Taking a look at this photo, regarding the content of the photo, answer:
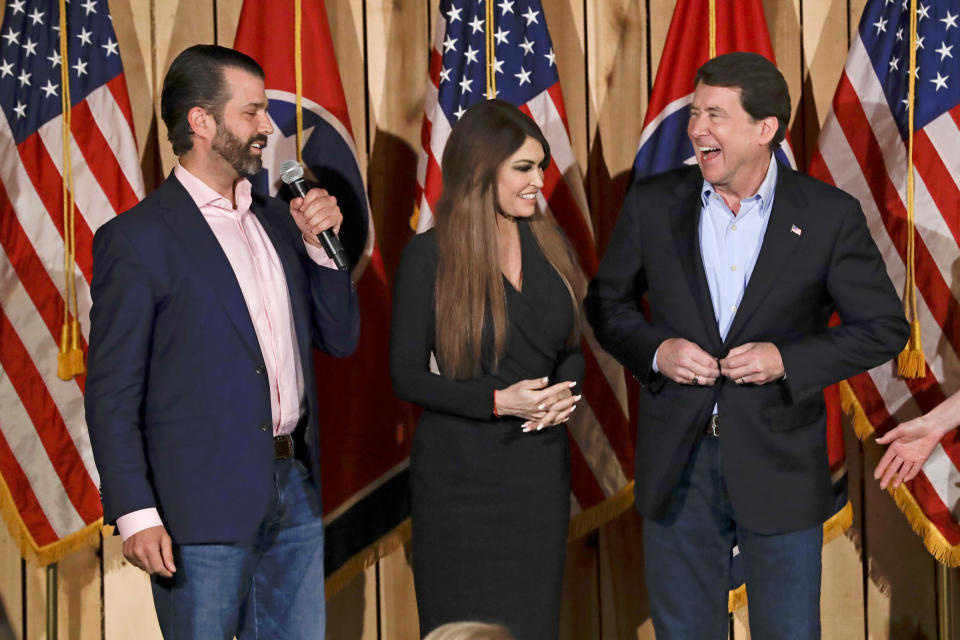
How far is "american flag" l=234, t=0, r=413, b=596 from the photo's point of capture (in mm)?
3297

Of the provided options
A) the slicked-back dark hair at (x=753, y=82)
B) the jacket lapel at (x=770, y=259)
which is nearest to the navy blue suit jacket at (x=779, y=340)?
the jacket lapel at (x=770, y=259)

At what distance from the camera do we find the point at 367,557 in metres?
3.34

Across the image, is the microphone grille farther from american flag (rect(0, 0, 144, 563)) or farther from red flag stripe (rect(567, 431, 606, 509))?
red flag stripe (rect(567, 431, 606, 509))

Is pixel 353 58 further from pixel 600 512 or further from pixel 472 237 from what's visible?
pixel 600 512

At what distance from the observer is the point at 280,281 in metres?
2.41

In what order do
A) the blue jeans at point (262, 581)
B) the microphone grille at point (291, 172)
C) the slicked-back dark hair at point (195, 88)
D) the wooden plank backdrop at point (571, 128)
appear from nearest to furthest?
the blue jeans at point (262, 581)
the slicked-back dark hair at point (195, 88)
the microphone grille at point (291, 172)
the wooden plank backdrop at point (571, 128)

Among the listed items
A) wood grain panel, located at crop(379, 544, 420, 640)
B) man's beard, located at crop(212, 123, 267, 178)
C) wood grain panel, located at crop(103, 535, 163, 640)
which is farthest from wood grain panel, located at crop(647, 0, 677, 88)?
wood grain panel, located at crop(103, 535, 163, 640)

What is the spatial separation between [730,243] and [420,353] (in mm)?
781

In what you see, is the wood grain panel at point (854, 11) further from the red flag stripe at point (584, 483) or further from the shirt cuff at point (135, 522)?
the shirt cuff at point (135, 522)

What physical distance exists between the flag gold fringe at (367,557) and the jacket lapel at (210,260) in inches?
48.7

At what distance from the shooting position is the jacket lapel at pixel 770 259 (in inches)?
96.9

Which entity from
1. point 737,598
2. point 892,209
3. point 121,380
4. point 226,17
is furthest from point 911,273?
point 226,17

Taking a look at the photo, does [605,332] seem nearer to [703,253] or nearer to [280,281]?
[703,253]

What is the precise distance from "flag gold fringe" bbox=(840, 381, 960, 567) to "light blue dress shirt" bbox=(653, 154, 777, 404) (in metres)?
0.97
